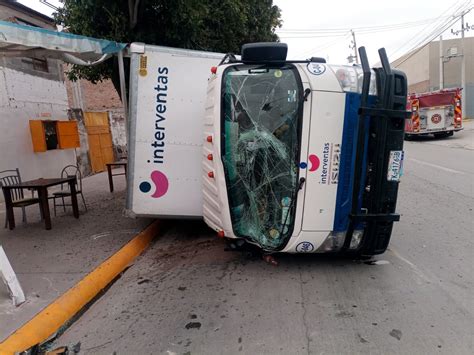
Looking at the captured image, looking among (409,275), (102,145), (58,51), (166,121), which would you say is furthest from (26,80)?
(409,275)

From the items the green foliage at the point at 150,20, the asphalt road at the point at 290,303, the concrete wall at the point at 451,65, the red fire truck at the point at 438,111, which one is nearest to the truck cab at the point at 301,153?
the asphalt road at the point at 290,303

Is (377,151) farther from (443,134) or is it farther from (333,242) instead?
(443,134)

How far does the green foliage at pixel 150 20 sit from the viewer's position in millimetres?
6348

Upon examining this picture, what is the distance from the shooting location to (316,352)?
275 centimetres

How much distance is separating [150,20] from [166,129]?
2.97 metres

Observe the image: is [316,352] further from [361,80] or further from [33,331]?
[361,80]

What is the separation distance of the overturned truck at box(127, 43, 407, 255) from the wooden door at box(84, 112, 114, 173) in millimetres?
10330

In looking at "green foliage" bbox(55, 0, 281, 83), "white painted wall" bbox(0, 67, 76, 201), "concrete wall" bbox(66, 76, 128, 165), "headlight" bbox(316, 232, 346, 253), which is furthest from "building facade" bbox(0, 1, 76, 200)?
"headlight" bbox(316, 232, 346, 253)

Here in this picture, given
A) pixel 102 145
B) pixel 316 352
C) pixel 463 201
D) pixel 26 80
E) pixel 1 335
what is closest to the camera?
pixel 316 352

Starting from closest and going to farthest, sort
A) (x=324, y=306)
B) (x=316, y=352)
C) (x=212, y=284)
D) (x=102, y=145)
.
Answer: (x=316, y=352) < (x=324, y=306) < (x=212, y=284) < (x=102, y=145)

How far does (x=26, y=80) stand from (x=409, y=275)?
10016 mm

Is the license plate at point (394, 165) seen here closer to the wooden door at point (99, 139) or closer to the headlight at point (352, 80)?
the headlight at point (352, 80)

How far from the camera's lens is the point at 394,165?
3.84 m

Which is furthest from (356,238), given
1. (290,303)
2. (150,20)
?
(150,20)
